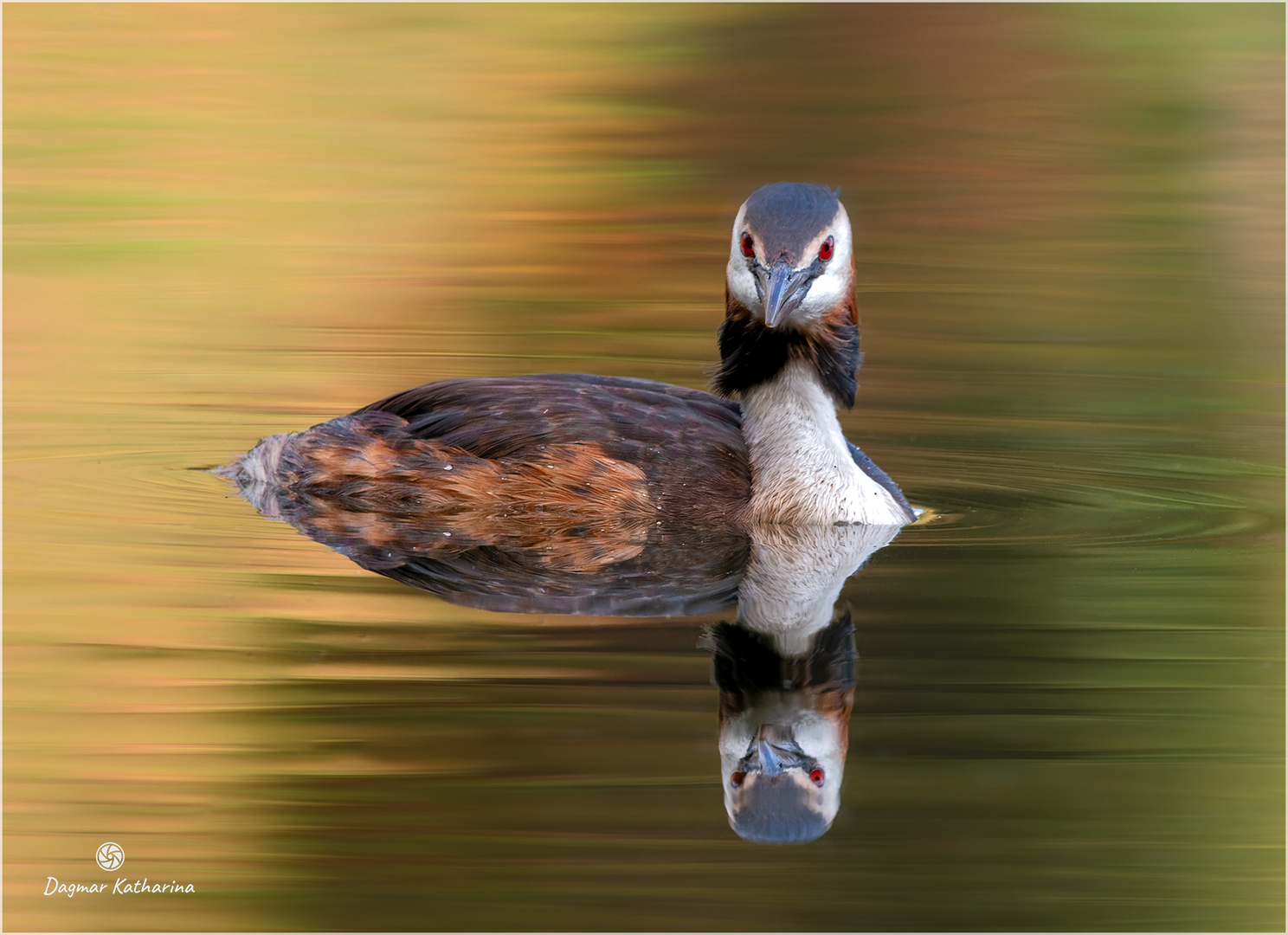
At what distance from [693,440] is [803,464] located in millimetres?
596

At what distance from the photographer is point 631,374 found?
43.5 ft

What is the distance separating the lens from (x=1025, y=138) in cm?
2012

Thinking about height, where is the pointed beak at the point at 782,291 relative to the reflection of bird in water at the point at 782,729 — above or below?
above

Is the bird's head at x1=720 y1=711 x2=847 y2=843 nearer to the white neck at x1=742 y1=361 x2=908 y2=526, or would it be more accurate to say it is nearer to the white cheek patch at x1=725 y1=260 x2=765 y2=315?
the white neck at x1=742 y1=361 x2=908 y2=526

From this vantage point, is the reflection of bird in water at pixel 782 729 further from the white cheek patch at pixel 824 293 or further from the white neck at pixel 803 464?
the white cheek patch at pixel 824 293

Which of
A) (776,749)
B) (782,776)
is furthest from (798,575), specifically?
(782,776)

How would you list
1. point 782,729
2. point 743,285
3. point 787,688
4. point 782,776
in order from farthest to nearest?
1. point 743,285
2. point 787,688
3. point 782,729
4. point 782,776

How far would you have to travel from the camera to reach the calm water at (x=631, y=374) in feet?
19.9

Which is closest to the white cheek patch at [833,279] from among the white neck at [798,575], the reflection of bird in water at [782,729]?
the white neck at [798,575]

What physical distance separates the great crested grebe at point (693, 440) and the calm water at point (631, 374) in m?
0.75

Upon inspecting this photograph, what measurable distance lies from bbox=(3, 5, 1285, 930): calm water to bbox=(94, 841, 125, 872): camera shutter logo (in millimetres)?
64

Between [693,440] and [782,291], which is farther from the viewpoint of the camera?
[693,440]

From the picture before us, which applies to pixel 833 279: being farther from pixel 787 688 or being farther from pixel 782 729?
pixel 782 729

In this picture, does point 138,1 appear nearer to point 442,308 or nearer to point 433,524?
point 442,308
